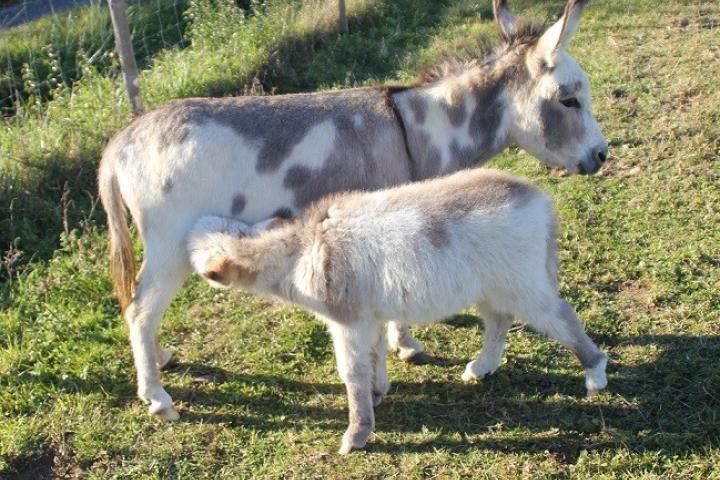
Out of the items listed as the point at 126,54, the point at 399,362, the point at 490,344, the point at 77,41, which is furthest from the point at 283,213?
the point at 77,41

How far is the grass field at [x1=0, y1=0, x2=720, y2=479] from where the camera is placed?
3.46m

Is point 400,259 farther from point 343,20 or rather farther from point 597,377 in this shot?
point 343,20

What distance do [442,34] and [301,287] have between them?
5.35m

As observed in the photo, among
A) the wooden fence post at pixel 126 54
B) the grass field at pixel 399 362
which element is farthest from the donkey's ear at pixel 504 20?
the wooden fence post at pixel 126 54

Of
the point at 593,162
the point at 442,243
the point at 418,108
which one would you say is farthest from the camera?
the point at 593,162

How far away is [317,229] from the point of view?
10.9ft

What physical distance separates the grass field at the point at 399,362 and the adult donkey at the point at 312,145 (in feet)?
1.11

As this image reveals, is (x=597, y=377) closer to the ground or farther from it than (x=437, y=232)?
closer to the ground

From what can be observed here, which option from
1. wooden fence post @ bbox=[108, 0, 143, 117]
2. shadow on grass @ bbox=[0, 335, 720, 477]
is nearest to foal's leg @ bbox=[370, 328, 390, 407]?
shadow on grass @ bbox=[0, 335, 720, 477]

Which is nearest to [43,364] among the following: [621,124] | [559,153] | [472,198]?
[472,198]

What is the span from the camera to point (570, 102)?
3.80 meters

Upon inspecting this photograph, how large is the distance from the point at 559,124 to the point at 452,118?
1.75 feet

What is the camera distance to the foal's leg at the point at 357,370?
332cm

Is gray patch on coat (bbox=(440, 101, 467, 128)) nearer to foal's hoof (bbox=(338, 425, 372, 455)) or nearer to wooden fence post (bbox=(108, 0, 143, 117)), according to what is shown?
foal's hoof (bbox=(338, 425, 372, 455))
